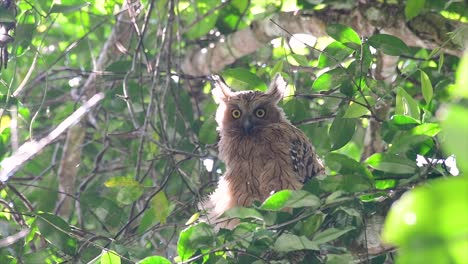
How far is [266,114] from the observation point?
211 inches

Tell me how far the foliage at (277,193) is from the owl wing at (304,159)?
0.08 metres

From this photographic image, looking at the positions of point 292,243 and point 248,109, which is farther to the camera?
point 248,109

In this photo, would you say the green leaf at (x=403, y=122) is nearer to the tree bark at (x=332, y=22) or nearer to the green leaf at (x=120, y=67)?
the tree bark at (x=332, y=22)

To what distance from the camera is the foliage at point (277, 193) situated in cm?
Result: 105

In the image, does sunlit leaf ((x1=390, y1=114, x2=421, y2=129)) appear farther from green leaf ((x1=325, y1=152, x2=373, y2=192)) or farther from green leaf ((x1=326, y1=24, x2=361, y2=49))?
green leaf ((x1=326, y1=24, x2=361, y2=49))

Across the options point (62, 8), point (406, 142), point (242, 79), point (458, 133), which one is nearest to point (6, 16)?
point (62, 8)

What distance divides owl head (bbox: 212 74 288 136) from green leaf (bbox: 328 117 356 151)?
1.71 meters

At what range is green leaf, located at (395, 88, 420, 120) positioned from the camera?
10.5 feet

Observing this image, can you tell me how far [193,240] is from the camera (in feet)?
8.54

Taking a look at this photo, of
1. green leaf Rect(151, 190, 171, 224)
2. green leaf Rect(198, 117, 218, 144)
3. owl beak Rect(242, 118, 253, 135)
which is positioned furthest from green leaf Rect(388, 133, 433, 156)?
owl beak Rect(242, 118, 253, 135)

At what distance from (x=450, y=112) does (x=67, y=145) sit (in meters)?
4.36

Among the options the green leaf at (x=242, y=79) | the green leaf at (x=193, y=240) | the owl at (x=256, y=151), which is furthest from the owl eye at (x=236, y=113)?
the green leaf at (x=193, y=240)

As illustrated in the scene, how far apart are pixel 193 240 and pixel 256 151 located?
2302mm

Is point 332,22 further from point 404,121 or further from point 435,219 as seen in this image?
point 435,219
